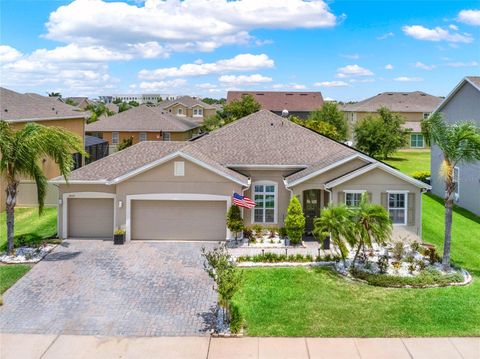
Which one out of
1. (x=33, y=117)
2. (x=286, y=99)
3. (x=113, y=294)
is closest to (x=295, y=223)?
(x=113, y=294)

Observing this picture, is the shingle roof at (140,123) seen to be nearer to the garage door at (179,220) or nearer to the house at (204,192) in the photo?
the house at (204,192)

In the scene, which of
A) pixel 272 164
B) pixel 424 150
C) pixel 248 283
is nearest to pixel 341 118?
pixel 424 150

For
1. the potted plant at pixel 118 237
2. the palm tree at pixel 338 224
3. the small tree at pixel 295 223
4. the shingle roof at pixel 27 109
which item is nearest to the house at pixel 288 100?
the shingle roof at pixel 27 109

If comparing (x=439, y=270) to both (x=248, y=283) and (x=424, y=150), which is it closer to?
(x=248, y=283)

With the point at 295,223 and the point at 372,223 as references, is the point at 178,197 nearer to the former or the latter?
the point at 295,223

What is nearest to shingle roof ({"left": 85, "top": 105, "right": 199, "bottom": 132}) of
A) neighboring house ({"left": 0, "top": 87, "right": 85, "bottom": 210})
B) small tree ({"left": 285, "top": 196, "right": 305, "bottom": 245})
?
neighboring house ({"left": 0, "top": 87, "right": 85, "bottom": 210})
